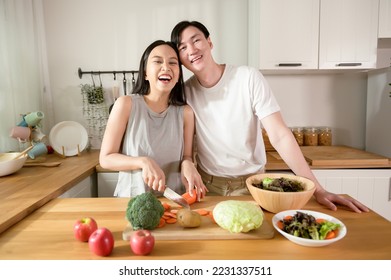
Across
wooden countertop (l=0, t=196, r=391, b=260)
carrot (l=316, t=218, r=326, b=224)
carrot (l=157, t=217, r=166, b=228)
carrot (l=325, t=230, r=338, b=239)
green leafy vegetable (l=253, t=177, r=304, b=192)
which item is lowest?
wooden countertop (l=0, t=196, r=391, b=260)

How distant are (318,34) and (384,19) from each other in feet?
1.57

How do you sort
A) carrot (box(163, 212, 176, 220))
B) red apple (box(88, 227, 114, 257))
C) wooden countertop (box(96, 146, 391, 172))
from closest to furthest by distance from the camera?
red apple (box(88, 227, 114, 257)) → carrot (box(163, 212, 176, 220)) → wooden countertop (box(96, 146, 391, 172))

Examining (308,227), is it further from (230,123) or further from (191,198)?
(230,123)

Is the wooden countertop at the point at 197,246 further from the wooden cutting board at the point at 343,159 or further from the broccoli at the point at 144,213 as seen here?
the wooden cutting board at the point at 343,159

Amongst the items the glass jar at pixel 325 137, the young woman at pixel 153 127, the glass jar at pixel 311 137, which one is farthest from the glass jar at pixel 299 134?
the young woman at pixel 153 127

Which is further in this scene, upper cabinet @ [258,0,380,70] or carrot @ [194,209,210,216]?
upper cabinet @ [258,0,380,70]

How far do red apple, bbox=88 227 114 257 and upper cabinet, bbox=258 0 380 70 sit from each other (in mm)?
1775

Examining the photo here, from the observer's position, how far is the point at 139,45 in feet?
8.00

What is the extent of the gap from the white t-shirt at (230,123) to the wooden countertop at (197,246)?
44 cm

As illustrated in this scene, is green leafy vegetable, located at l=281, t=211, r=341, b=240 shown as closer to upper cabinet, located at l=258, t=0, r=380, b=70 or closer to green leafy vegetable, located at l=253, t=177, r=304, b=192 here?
green leafy vegetable, located at l=253, t=177, r=304, b=192

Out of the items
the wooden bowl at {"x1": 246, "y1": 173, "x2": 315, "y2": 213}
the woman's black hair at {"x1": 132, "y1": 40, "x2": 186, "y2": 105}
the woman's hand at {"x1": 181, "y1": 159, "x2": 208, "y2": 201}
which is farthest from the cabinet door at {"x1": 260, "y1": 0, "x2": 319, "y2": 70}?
the wooden bowl at {"x1": 246, "y1": 173, "x2": 315, "y2": 213}

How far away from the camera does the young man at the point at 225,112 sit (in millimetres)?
1276

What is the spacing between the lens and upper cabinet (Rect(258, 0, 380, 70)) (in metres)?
2.07

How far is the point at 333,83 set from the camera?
2.49 m
